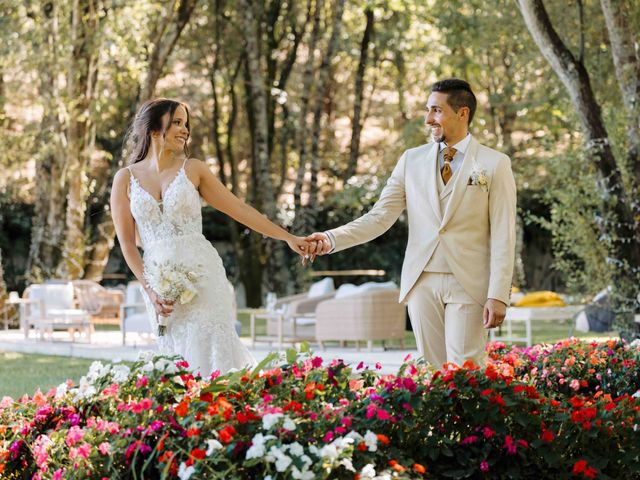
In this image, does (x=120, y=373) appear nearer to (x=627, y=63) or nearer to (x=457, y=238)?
(x=457, y=238)

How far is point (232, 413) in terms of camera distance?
3.78 meters

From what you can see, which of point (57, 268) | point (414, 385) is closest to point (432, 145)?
point (414, 385)

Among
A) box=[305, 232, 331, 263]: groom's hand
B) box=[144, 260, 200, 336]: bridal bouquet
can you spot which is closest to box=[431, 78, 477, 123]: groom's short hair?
box=[305, 232, 331, 263]: groom's hand

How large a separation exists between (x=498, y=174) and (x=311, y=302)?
11.1 meters

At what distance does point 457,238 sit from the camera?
5008mm

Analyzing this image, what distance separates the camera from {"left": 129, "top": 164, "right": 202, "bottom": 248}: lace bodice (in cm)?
566

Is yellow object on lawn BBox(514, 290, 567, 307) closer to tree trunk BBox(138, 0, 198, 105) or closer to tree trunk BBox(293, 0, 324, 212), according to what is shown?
tree trunk BBox(138, 0, 198, 105)

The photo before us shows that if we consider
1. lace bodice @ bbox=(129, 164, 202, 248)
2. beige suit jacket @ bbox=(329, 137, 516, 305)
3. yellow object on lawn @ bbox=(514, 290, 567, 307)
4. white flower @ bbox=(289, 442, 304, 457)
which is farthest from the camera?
yellow object on lawn @ bbox=(514, 290, 567, 307)

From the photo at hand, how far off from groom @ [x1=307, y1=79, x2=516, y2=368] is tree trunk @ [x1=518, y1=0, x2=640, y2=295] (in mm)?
6091

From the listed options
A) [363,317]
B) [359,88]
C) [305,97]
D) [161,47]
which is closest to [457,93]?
[363,317]

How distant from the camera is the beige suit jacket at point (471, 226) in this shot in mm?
4934

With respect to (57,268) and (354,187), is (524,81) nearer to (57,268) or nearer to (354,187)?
(354,187)

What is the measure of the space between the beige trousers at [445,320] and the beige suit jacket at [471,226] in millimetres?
44

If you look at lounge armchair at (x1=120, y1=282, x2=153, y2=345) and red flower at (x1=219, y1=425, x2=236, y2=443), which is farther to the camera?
lounge armchair at (x1=120, y1=282, x2=153, y2=345)
